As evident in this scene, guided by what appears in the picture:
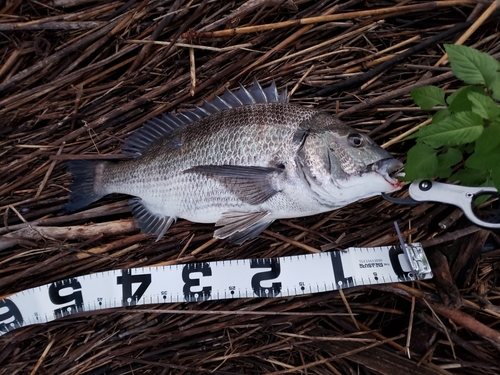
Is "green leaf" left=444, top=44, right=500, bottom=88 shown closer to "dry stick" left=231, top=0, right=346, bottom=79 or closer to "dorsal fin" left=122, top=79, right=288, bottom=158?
"dorsal fin" left=122, top=79, right=288, bottom=158

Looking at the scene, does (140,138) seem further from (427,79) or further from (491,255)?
(491,255)

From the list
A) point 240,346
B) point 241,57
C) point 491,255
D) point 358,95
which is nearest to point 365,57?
point 358,95

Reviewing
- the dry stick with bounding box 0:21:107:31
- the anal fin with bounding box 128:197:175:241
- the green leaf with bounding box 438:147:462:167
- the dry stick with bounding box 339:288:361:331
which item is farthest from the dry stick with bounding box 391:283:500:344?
the dry stick with bounding box 0:21:107:31

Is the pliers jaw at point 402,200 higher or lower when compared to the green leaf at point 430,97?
lower

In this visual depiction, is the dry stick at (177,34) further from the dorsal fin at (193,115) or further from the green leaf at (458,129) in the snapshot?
the green leaf at (458,129)

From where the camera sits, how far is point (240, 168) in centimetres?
229

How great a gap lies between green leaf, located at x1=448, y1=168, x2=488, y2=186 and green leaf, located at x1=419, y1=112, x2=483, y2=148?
0.50 meters

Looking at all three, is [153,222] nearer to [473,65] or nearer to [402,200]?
[402,200]

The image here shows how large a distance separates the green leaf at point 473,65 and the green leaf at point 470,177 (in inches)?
22.1

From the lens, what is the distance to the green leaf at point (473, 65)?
1902 mm

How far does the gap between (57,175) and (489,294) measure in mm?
3263

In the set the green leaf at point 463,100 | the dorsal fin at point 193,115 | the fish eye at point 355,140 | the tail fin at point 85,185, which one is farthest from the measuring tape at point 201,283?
the green leaf at point 463,100

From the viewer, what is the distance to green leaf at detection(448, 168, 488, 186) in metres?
2.25

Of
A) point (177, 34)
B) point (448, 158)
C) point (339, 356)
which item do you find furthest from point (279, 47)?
point (339, 356)
